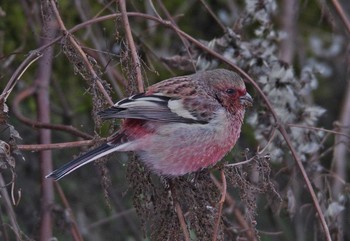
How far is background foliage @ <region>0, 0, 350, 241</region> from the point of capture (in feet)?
12.5

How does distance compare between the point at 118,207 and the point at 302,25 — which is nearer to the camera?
the point at 118,207

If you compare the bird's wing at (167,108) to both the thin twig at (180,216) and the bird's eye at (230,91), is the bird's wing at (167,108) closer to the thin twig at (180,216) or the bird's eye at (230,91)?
Result: the bird's eye at (230,91)

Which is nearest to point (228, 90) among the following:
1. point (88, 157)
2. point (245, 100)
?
point (245, 100)

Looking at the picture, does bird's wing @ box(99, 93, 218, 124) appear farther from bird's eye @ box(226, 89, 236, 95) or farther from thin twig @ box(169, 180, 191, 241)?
thin twig @ box(169, 180, 191, 241)

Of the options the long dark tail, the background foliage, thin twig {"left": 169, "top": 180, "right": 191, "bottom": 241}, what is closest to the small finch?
the long dark tail

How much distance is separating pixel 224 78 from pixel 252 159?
914 millimetres

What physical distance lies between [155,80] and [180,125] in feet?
8.49

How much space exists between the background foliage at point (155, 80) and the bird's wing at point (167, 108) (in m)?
0.08

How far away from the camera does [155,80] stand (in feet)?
22.6

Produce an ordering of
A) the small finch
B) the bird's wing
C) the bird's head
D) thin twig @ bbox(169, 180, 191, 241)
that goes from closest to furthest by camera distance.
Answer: thin twig @ bbox(169, 180, 191, 241)
the bird's wing
the small finch
the bird's head

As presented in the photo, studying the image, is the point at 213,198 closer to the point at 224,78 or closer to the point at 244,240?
the point at 244,240

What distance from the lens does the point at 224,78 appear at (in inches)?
184

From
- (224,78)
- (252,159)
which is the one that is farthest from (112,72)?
(252,159)

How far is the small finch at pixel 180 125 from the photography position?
13.6 ft
